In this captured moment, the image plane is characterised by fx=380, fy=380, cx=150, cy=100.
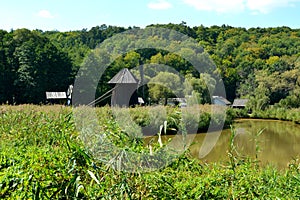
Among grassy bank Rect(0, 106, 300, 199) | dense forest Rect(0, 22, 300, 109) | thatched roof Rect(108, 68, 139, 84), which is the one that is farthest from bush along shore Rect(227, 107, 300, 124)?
grassy bank Rect(0, 106, 300, 199)

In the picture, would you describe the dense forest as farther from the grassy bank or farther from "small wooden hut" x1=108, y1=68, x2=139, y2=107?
the grassy bank

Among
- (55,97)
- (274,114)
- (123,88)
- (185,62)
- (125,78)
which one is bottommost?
(274,114)

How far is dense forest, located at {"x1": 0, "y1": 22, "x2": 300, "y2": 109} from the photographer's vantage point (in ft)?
70.3

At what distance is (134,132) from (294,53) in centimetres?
3650

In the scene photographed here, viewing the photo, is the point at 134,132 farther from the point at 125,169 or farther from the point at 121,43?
the point at 121,43

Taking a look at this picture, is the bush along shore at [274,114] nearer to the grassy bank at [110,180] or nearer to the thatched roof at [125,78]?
the thatched roof at [125,78]

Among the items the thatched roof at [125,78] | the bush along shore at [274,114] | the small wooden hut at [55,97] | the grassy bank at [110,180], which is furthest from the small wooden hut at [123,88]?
the grassy bank at [110,180]

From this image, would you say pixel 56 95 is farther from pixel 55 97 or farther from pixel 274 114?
pixel 274 114

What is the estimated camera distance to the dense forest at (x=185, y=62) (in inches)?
844

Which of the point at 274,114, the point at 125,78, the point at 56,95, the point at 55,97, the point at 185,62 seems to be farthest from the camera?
the point at 274,114

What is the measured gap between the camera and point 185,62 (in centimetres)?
2302

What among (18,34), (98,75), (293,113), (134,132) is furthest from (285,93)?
(134,132)

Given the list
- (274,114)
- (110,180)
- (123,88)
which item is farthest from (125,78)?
(274,114)

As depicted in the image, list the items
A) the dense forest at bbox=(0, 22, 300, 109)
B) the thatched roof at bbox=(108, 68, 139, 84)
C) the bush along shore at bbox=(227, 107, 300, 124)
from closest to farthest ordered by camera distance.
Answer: the thatched roof at bbox=(108, 68, 139, 84), the dense forest at bbox=(0, 22, 300, 109), the bush along shore at bbox=(227, 107, 300, 124)
